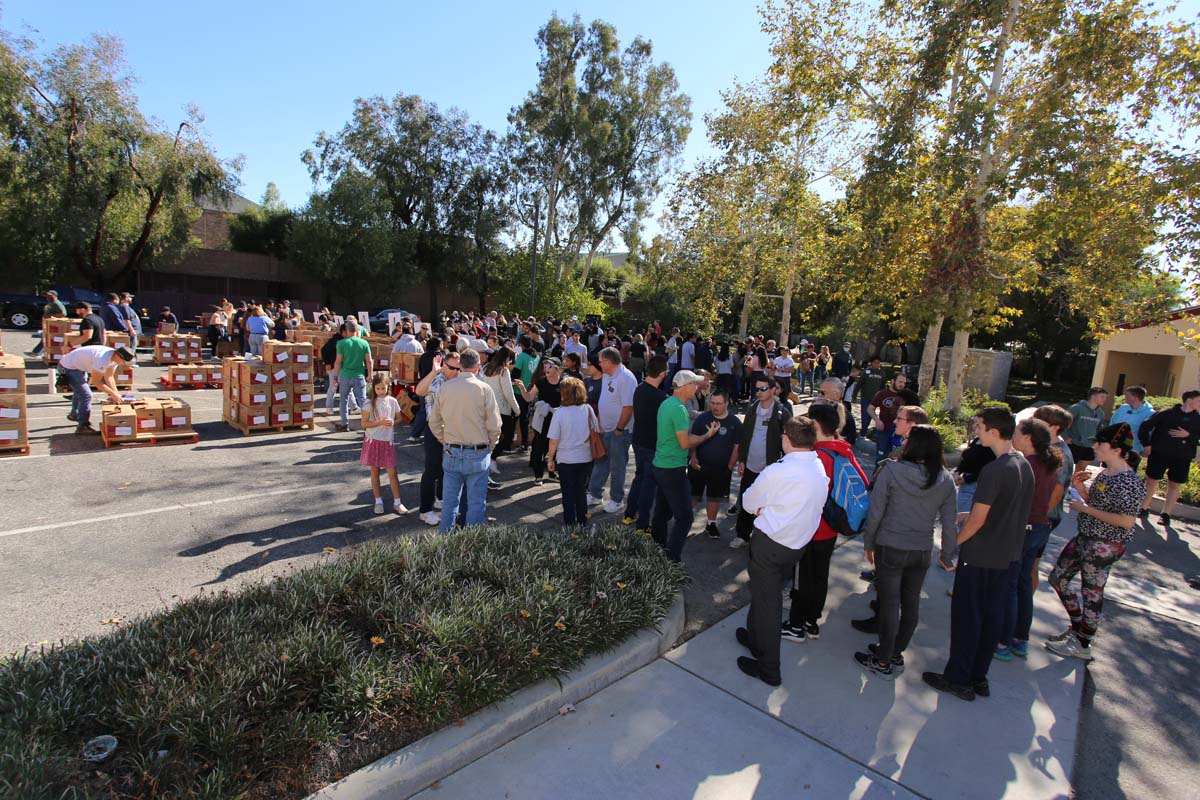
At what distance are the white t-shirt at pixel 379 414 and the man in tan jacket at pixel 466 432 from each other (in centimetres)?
110

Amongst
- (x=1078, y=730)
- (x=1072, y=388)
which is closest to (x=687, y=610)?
(x=1078, y=730)

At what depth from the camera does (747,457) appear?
6.16 metres

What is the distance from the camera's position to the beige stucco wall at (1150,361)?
1669 centimetres

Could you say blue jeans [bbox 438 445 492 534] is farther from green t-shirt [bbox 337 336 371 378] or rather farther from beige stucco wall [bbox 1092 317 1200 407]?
beige stucco wall [bbox 1092 317 1200 407]

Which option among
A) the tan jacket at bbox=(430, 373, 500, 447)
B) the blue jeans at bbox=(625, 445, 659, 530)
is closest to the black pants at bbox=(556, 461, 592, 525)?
the blue jeans at bbox=(625, 445, 659, 530)

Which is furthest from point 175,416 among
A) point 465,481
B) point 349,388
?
point 465,481

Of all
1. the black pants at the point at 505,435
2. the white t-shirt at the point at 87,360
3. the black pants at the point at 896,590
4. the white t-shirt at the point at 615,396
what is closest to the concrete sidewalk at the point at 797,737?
the black pants at the point at 896,590

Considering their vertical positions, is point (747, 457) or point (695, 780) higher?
point (747, 457)

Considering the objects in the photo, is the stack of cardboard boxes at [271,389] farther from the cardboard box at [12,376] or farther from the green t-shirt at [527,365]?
the green t-shirt at [527,365]

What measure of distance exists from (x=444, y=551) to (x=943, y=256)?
11178mm

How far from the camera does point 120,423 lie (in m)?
8.40

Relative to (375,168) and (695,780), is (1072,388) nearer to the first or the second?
(695,780)

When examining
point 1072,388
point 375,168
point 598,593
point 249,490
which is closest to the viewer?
point 598,593

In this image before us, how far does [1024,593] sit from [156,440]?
1016cm
